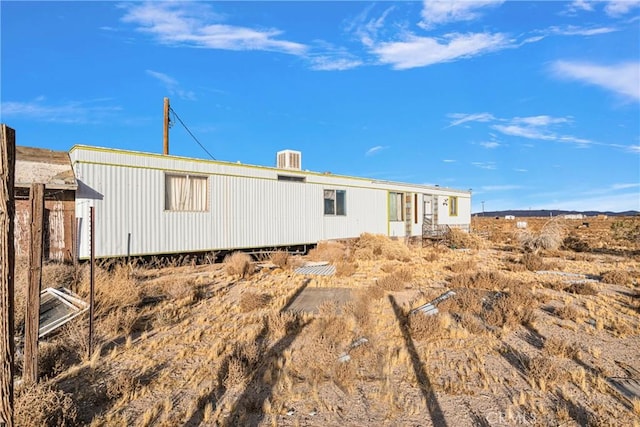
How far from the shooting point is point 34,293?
4000mm

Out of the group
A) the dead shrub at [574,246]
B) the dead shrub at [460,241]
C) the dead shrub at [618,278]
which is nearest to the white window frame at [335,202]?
the dead shrub at [460,241]

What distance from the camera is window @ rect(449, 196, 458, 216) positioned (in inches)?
882

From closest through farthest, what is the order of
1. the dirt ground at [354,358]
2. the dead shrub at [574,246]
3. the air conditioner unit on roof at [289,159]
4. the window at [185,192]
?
the dirt ground at [354,358] → the window at [185,192] → the air conditioner unit on roof at [289,159] → the dead shrub at [574,246]

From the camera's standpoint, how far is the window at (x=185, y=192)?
11016mm

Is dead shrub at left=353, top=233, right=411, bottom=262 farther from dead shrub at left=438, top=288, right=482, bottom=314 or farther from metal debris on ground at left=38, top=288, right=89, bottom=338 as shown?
metal debris on ground at left=38, top=288, right=89, bottom=338

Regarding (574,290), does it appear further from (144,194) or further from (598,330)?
(144,194)

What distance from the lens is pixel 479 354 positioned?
4.82m

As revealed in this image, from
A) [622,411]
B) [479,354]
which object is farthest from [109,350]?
[622,411]

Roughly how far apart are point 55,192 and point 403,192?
14.7 meters

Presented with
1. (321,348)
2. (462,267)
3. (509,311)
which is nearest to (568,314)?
(509,311)

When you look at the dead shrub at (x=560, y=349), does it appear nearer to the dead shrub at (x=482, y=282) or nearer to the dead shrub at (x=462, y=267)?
the dead shrub at (x=482, y=282)

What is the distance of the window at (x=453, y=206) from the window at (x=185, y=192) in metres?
15.6

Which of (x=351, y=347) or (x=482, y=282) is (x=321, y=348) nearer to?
(x=351, y=347)

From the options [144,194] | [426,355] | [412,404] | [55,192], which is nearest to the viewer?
[412,404]
